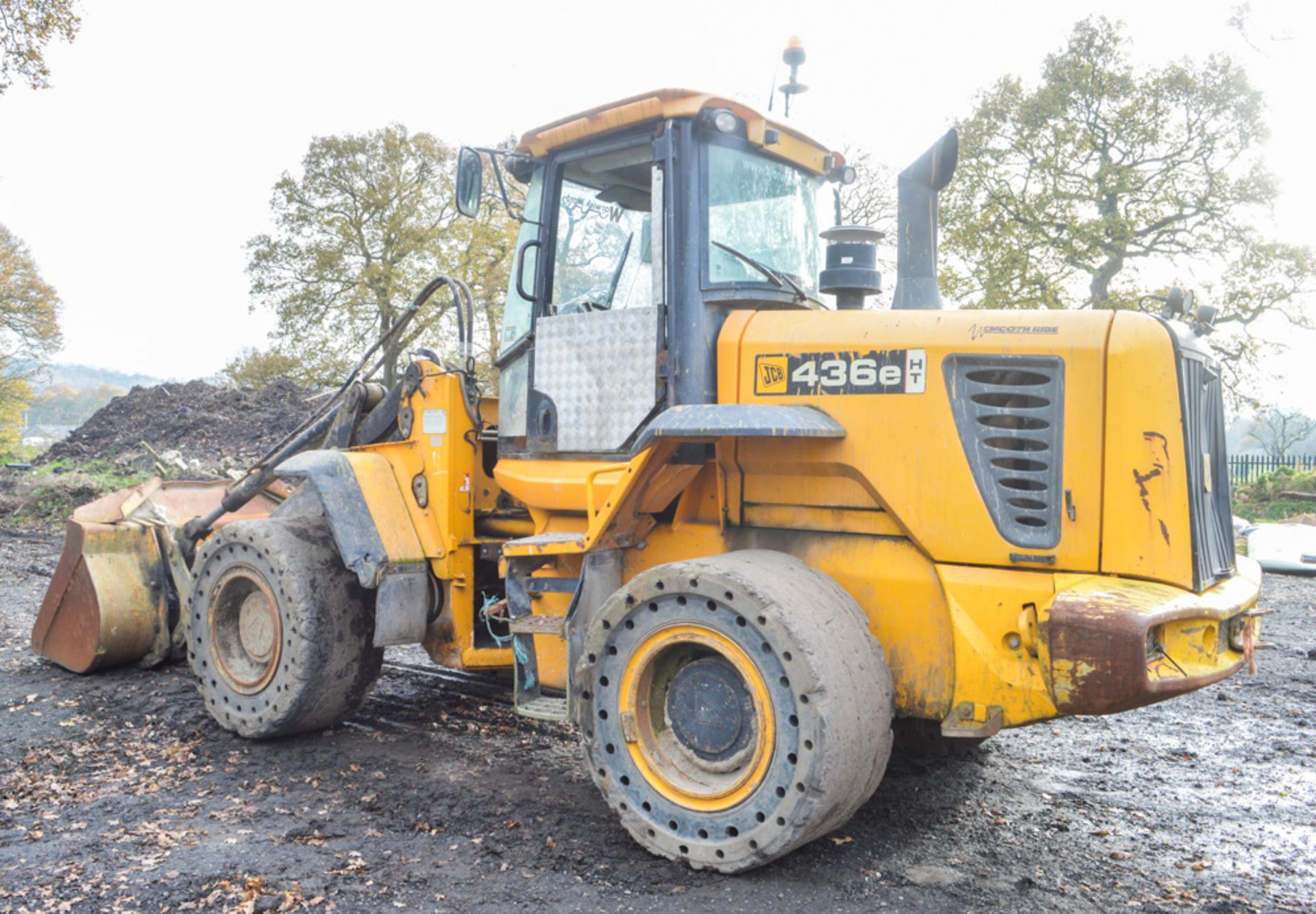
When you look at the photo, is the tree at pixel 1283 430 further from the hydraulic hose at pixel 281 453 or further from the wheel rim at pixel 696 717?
the wheel rim at pixel 696 717

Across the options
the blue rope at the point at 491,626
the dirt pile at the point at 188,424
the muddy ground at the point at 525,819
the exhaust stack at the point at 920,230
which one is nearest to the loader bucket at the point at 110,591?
the muddy ground at the point at 525,819

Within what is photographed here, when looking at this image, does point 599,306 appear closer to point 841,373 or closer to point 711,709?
point 841,373

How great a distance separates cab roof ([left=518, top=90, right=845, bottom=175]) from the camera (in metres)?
4.65

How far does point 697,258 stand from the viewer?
4617 mm

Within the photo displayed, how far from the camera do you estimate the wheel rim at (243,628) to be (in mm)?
5543

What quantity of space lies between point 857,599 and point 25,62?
1236cm

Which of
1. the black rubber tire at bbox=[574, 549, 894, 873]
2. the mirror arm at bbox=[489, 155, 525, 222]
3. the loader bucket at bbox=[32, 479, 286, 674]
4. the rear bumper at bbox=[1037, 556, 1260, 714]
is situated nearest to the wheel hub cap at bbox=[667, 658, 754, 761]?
the black rubber tire at bbox=[574, 549, 894, 873]

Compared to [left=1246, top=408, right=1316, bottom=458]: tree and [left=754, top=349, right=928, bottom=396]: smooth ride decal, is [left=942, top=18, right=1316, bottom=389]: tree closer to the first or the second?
[left=1246, top=408, right=1316, bottom=458]: tree

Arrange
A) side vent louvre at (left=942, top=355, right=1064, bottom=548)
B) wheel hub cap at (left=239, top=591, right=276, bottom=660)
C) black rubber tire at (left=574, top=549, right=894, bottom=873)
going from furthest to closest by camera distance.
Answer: wheel hub cap at (left=239, top=591, right=276, bottom=660), side vent louvre at (left=942, top=355, right=1064, bottom=548), black rubber tire at (left=574, top=549, right=894, bottom=873)

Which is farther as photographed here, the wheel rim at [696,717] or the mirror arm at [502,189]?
the mirror arm at [502,189]

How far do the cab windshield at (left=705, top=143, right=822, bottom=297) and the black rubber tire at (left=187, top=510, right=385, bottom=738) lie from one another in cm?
254

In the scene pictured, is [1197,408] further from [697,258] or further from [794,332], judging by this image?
[697,258]

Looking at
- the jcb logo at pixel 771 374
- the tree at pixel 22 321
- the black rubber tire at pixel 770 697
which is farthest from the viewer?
the tree at pixel 22 321

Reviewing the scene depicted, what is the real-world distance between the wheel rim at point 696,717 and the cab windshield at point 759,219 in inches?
64.1
